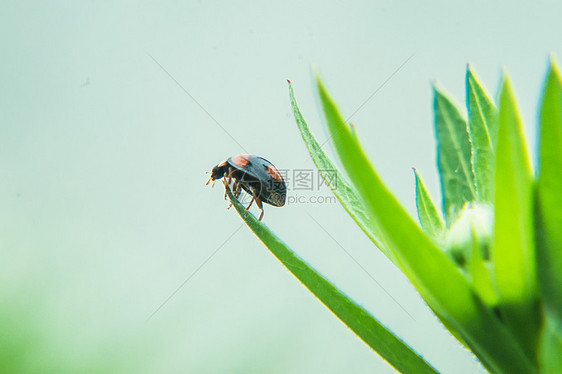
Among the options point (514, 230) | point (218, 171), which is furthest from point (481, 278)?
point (218, 171)

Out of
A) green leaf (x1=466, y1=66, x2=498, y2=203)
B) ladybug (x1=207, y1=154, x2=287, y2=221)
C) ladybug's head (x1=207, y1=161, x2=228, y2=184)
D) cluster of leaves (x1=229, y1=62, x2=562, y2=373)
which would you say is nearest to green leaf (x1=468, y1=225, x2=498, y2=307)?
cluster of leaves (x1=229, y1=62, x2=562, y2=373)

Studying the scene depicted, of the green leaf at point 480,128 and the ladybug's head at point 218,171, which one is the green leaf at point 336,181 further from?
the ladybug's head at point 218,171

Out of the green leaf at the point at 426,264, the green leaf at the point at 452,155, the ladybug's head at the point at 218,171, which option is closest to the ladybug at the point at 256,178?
the ladybug's head at the point at 218,171

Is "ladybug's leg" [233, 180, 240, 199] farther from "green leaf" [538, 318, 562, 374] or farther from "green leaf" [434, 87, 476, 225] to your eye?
"green leaf" [538, 318, 562, 374]

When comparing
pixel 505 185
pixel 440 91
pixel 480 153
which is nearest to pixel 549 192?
pixel 505 185

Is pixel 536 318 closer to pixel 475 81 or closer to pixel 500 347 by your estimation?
pixel 500 347

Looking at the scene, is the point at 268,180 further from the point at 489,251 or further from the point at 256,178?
the point at 489,251
